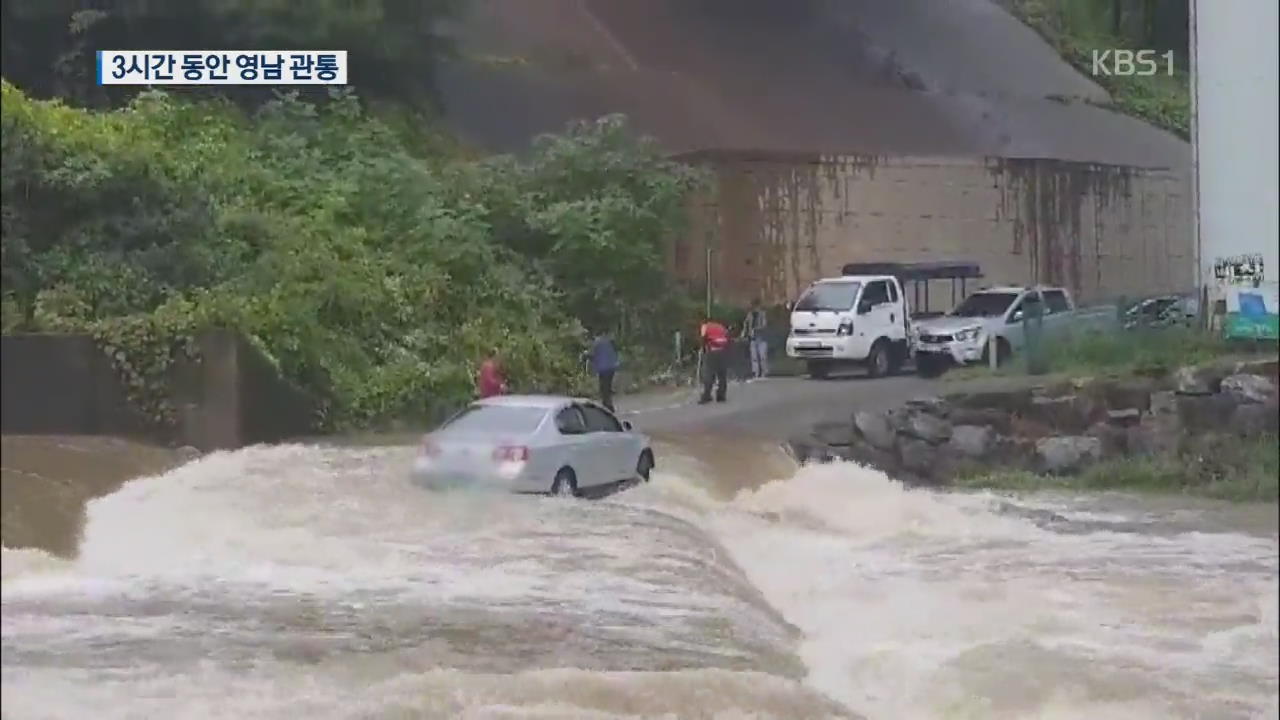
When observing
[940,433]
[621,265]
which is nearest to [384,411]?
[621,265]

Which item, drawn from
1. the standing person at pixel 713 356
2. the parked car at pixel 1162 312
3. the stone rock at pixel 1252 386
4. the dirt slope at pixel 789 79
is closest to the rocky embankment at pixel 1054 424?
the stone rock at pixel 1252 386

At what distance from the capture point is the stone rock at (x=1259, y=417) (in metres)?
3.05

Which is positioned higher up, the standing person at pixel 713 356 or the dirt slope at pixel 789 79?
the dirt slope at pixel 789 79

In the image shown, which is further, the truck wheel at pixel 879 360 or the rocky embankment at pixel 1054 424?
the truck wheel at pixel 879 360

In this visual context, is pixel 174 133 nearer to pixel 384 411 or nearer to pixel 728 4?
pixel 384 411

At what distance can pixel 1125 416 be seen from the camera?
3111 mm

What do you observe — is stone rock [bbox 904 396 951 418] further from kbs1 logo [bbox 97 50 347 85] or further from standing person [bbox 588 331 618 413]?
kbs1 logo [bbox 97 50 347 85]

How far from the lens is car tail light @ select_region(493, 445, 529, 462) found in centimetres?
303

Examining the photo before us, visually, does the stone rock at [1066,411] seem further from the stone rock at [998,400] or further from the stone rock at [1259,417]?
the stone rock at [1259,417]

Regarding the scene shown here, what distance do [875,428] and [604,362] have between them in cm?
62

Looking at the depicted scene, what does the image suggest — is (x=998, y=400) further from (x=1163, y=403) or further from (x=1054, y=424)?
(x=1163, y=403)

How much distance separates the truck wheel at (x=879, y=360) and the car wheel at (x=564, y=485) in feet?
2.29

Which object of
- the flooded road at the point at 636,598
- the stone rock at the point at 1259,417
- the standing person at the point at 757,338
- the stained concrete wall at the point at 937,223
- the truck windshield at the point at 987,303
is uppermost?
the stained concrete wall at the point at 937,223

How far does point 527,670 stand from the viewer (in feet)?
10.7
